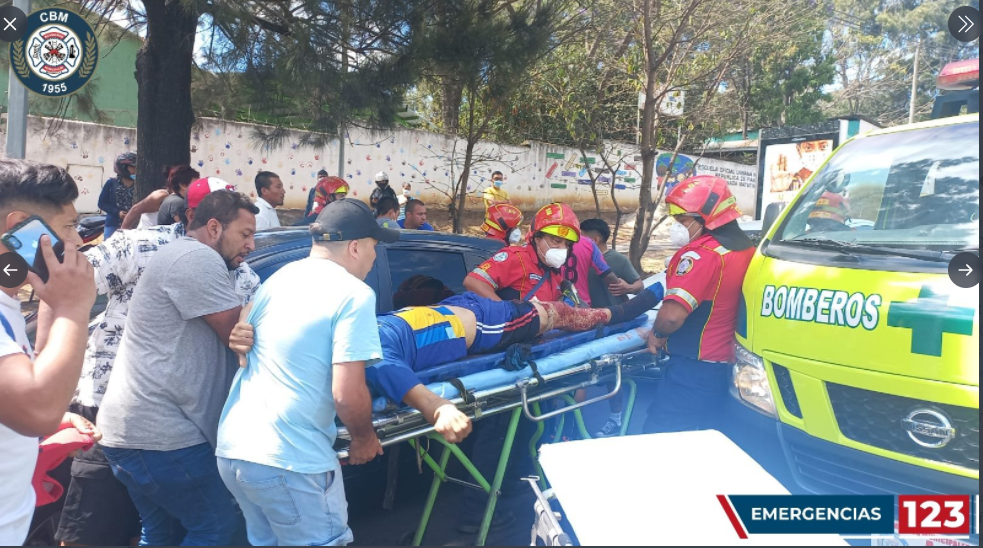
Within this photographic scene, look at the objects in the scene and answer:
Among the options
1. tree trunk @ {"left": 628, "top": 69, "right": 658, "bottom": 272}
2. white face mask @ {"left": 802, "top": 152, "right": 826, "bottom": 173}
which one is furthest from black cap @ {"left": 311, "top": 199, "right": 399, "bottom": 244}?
white face mask @ {"left": 802, "top": 152, "right": 826, "bottom": 173}

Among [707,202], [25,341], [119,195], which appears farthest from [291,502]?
[119,195]

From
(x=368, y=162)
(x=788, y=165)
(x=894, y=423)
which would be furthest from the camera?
(x=368, y=162)

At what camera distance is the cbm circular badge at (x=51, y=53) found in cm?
412

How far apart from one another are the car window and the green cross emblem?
7.45 feet

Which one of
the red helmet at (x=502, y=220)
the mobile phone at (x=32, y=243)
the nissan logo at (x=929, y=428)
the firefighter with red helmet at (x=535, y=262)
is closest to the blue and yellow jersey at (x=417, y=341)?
the firefighter with red helmet at (x=535, y=262)

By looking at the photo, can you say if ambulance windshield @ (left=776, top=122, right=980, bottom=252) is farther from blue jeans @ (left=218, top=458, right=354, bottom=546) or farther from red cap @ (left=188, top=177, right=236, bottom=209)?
red cap @ (left=188, top=177, right=236, bottom=209)

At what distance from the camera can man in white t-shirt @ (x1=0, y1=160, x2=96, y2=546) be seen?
1452 millimetres

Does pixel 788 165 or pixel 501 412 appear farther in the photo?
pixel 788 165

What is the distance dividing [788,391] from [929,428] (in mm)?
576

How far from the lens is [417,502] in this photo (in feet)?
13.1

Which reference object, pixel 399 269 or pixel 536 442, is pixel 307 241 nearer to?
pixel 399 269

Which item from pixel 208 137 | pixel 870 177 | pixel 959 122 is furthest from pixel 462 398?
pixel 208 137

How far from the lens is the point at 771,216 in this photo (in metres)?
3.88

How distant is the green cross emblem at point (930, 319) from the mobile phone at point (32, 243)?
2.74 m
